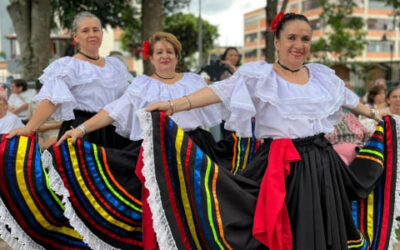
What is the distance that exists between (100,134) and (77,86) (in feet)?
1.25

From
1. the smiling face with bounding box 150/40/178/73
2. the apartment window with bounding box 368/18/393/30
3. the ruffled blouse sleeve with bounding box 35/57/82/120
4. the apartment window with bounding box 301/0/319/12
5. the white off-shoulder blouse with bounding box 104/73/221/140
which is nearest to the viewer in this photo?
the white off-shoulder blouse with bounding box 104/73/221/140

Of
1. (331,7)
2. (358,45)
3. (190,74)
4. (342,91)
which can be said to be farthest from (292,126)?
Answer: (358,45)

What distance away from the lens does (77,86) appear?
10.8 feet

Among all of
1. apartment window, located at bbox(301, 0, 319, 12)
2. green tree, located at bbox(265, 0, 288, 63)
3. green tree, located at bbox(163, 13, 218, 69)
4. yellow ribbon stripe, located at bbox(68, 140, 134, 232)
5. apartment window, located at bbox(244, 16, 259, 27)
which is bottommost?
yellow ribbon stripe, located at bbox(68, 140, 134, 232)

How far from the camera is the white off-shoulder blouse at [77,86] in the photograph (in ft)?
10.3

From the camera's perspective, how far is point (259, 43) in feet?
186

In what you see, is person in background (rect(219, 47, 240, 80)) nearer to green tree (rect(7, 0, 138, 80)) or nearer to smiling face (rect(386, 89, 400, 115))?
smiling face (rect(386, 89, 400, 115))

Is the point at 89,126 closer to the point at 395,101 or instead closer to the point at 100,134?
the point at 100,134

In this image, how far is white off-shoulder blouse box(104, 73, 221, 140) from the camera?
299 centimetres

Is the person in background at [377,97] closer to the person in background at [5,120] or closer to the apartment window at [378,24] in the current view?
the person in background at [5,120]

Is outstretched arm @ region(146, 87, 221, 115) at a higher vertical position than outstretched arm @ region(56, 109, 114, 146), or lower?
higher

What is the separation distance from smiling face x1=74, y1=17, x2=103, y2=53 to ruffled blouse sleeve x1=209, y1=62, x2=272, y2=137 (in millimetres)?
1282

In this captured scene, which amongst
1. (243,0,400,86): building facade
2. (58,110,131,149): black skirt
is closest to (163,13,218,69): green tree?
(243,0,400,86): building facade

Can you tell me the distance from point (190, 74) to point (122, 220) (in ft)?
3.88
